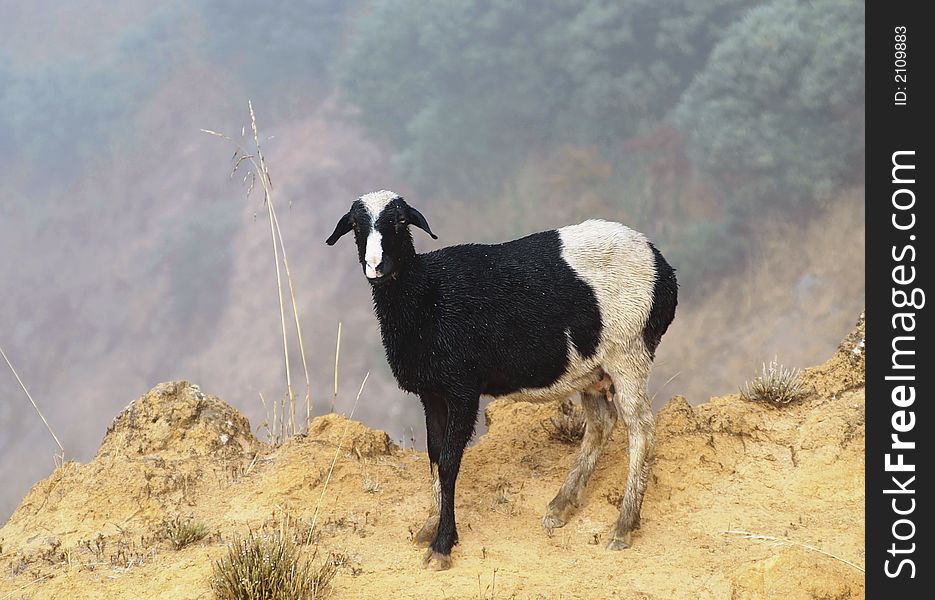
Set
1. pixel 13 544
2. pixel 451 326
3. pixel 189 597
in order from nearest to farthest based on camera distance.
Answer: pixel 189 597 → pixel 451 326 → pixel 13 544

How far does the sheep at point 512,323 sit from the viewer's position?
712 centimetres

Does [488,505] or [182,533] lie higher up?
[488,505]

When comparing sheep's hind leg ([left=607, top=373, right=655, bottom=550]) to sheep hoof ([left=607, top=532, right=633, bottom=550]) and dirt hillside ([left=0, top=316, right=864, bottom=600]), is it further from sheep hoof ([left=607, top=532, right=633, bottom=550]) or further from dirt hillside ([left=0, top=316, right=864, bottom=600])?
dirt hillside ([left=0, top=316, right=864, bottom=600])

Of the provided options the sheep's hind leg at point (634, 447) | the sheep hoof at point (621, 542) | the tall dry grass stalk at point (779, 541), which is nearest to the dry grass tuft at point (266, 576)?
the sheep hoof at point (621, 542)

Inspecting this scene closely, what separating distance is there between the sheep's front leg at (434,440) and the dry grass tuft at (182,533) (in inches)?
67.3

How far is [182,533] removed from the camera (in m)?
7.50

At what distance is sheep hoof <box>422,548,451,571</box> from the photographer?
7.07 meters

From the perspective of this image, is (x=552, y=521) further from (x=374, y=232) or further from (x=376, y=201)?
(x=376, y=201)

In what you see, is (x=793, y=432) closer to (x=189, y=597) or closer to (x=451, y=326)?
(x=451, y=326)

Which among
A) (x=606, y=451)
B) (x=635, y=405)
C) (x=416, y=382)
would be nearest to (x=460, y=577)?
(x=416, y=382)

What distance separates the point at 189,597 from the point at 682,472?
4.44 meters

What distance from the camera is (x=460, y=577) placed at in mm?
6867

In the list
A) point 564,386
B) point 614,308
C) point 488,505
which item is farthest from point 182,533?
point 614,308

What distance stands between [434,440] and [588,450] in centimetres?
156
